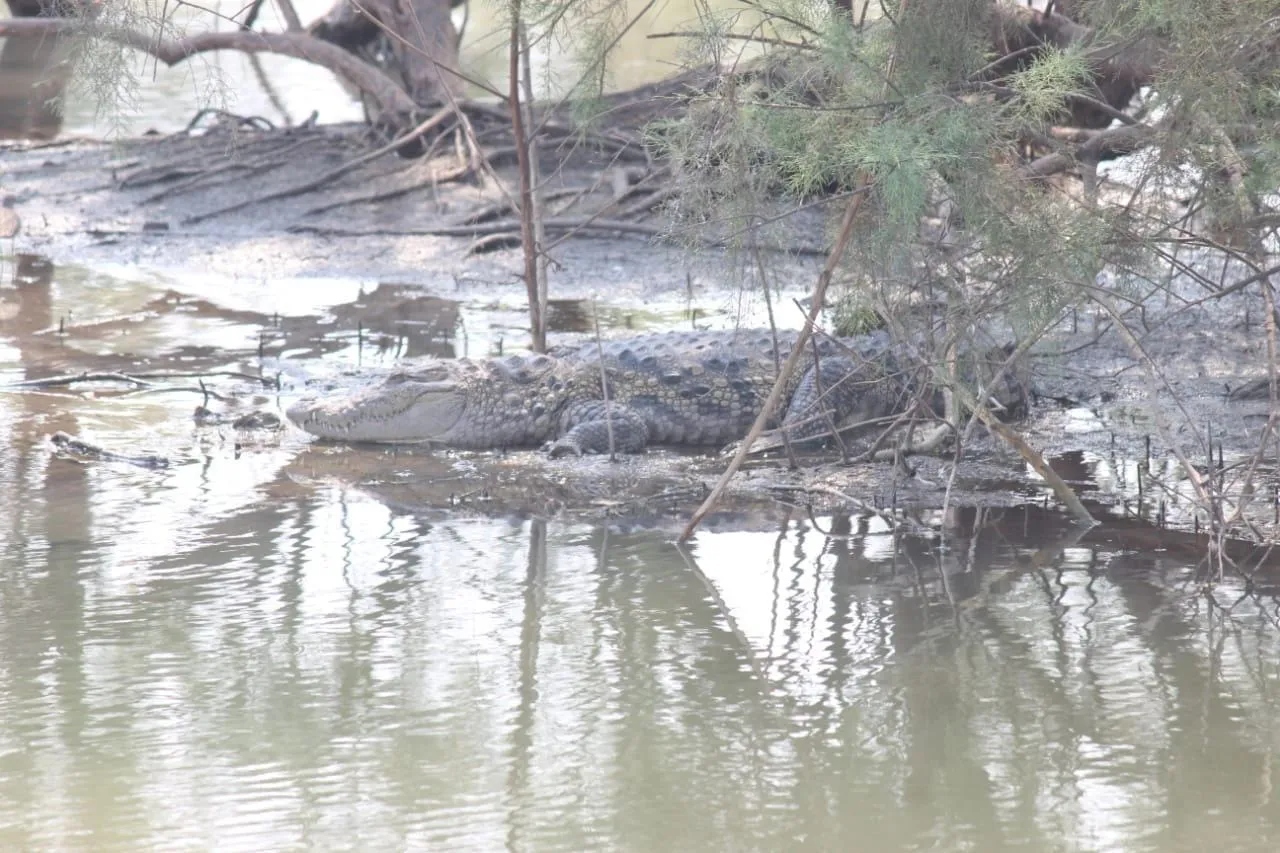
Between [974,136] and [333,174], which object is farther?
[333,174]

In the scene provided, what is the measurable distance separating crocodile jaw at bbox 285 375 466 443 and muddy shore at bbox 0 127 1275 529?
148 millimetres

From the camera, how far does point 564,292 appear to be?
1016 cm

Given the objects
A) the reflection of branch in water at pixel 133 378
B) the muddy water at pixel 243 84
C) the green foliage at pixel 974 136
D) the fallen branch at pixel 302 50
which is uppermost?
the muddy water at pixel 243 84

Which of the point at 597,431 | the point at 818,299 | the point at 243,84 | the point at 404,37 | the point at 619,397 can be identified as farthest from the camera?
the point at 243,84

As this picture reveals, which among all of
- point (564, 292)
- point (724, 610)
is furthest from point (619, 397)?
point (564, 292)

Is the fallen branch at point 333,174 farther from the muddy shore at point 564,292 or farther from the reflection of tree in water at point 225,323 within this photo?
the reflection of tree in water at point 225,323

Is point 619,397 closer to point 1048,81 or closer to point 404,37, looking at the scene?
point 1048,81

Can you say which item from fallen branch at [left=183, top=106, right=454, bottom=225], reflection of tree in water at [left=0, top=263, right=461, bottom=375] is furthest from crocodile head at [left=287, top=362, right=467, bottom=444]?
fallen branch at [left=183, top=106, right=454, bottom=225]

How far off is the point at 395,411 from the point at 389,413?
0.03m

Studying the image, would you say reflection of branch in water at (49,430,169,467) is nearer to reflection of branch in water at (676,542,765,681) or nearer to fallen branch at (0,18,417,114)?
reflection of branch in water at (676,542,765,681)

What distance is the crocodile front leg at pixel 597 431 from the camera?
272 inches

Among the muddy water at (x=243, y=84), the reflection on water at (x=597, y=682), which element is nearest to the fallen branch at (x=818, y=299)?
the reflection on water at (x=597, y=682)

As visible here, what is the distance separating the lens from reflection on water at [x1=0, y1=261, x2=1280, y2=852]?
348cm

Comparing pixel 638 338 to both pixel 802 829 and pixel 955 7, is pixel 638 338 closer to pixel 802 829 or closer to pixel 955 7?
pixel 955 7
